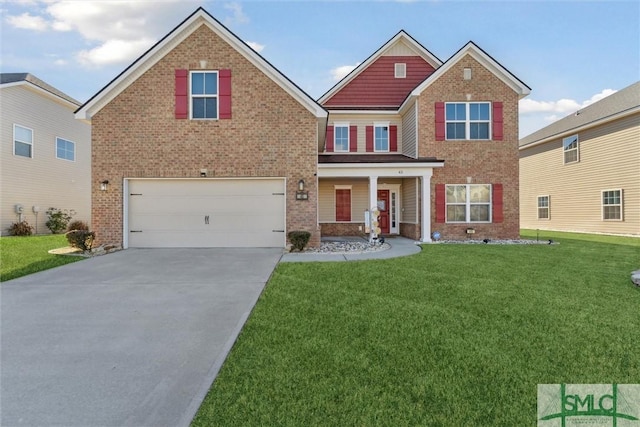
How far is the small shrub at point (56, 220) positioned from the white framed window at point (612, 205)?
28615mm

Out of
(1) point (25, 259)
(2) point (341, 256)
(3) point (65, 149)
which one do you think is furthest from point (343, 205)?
(3) point (65, 149)

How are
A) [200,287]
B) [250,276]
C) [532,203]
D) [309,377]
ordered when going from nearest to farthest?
[309,377] < [200,287] < [250,276] < [532,203]

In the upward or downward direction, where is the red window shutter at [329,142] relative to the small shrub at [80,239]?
upward

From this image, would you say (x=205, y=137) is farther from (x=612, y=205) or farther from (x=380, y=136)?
(x=612, y=205)

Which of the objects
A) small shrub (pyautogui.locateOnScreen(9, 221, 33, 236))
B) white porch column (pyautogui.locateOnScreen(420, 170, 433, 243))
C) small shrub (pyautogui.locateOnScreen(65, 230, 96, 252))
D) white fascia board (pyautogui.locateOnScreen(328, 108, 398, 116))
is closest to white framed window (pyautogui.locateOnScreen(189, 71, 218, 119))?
small shrub (pyautogui.locateOnScreen(65, 230, 96, 252))

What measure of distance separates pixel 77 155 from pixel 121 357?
21.8m

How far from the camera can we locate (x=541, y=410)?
8.81 ft

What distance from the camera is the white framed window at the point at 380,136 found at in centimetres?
1789

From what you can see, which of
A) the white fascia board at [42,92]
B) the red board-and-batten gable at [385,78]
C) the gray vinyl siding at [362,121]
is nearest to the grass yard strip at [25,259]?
the white fascia board at [42,92]

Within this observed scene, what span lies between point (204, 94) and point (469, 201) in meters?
11.3

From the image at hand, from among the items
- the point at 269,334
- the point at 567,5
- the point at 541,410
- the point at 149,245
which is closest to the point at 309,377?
the point at 269,334

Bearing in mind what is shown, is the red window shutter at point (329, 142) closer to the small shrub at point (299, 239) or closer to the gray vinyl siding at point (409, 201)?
the gray vinyl siding at point (409, 201)

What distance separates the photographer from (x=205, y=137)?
1202cm

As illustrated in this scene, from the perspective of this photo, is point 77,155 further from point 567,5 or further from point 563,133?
point 563,133
